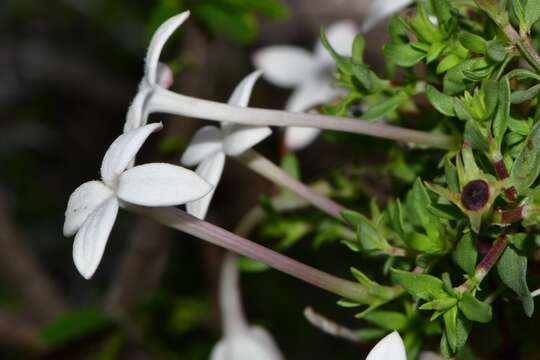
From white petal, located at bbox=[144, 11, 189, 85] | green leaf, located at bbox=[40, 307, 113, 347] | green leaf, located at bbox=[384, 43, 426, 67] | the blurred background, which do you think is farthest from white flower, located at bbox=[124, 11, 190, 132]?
green leaf, located at bbox=[40, 307, 113, 347]

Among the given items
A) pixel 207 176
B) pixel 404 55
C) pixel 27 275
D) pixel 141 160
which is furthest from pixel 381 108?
pixel 141 160

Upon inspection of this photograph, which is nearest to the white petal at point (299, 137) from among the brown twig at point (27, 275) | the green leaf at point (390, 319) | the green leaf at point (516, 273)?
the green leaf at point (390, 319)

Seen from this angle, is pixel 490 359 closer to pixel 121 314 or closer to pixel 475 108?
pixel 475 108

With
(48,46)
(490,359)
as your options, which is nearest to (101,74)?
(48,46)

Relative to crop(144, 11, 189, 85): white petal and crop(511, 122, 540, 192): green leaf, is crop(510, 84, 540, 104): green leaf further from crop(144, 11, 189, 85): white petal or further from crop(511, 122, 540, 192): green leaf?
crop(144, 11, 189, 85): white petal

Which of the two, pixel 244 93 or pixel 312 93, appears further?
pixel 312 93

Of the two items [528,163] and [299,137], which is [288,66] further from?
[528,163]
